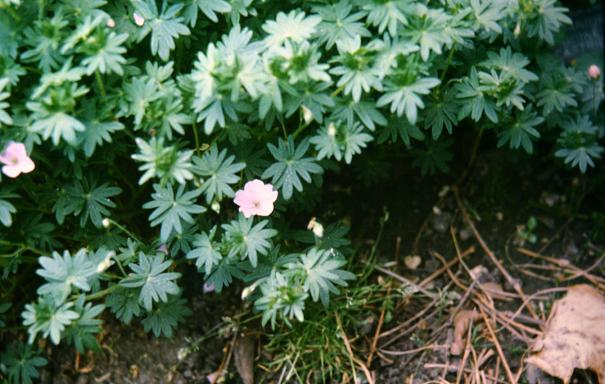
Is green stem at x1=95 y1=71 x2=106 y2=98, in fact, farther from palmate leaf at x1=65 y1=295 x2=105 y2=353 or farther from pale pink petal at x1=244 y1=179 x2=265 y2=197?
palmate leaf at x1=65 y1=295 x2=105 y2=353

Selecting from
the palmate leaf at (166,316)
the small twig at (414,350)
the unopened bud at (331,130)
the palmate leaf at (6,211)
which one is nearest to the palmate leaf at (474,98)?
the unopened bud at (331,130)

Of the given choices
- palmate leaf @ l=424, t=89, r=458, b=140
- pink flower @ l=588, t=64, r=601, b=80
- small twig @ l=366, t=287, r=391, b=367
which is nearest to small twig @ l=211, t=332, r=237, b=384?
small twig @ l=366, t=287, r=391, b=367

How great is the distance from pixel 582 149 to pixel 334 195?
1115mm

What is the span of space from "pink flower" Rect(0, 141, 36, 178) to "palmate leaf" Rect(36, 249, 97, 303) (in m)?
0.32

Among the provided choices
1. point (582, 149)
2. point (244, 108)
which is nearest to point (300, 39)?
point (244, 108)

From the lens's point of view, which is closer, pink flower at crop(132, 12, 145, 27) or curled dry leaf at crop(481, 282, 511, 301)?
pink flower at crop(132, 12, 145, 27)

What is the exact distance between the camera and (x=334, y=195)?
3637 mm

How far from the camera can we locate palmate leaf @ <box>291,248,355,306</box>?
9.11 feet

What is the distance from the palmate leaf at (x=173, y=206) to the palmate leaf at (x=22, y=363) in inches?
32.7

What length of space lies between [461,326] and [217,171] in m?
1.22

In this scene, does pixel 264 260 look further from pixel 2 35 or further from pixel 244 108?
pixel 2 35

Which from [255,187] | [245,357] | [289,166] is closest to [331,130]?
[289,166]

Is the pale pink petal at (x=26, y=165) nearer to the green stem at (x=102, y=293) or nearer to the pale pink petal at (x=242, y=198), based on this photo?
the green stem at (x=102, y=293)

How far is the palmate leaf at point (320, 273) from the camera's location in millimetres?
2775
